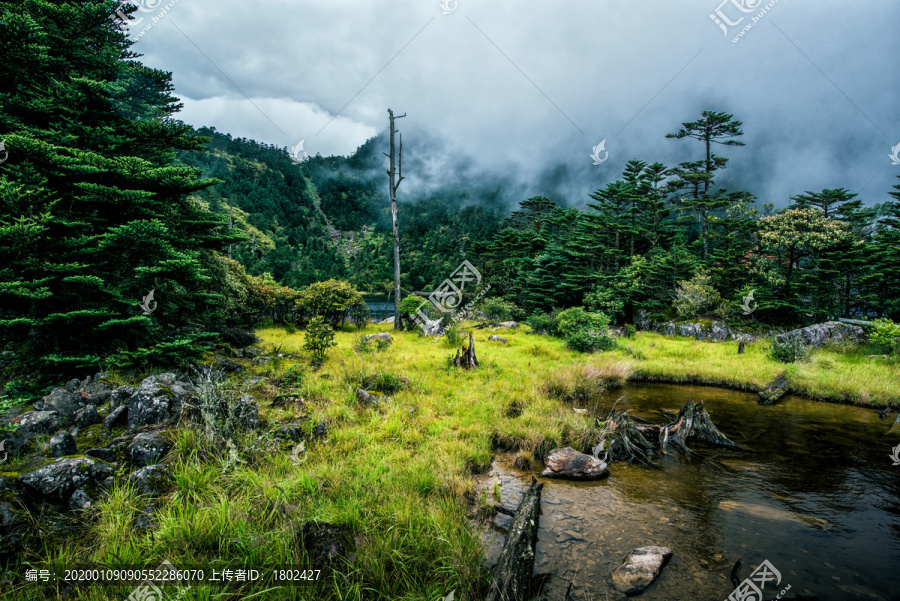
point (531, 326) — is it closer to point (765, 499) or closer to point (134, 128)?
point (765, 499)

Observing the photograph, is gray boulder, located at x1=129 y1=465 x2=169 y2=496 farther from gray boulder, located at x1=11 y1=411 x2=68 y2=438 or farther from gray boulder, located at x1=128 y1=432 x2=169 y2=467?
gray boulder, located at x1=11 y1=411 x2=68 y2=438

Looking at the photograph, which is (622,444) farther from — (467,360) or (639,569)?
(467,360)

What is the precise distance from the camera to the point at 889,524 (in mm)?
4332

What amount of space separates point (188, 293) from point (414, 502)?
8.00 metres

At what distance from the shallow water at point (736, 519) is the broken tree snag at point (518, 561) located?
0.96ft

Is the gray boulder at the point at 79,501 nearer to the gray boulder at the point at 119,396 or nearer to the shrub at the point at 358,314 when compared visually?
the gray boulder at the point at 119,396

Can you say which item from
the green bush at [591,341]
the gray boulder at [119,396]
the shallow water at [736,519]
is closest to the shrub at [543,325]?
the green bush at [591,341]

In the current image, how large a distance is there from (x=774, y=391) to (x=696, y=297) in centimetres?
1299

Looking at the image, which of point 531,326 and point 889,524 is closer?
point 889,524

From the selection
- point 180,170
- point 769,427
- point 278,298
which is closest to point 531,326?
point 769,427

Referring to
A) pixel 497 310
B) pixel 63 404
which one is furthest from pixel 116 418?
pixel 497 310

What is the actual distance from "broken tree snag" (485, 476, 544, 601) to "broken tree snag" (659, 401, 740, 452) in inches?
168

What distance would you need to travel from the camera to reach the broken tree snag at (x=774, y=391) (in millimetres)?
9227

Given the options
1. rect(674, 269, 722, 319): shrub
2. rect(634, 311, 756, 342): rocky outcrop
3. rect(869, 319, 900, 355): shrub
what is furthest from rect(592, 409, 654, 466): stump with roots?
rect(674, 269, 722, 319): shrub
